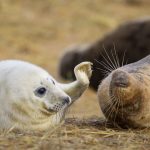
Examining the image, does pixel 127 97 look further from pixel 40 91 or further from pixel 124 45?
pixel 124 45

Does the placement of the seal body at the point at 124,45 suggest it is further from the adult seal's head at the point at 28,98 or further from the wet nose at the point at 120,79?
the adult seal's head at the point at 28,98

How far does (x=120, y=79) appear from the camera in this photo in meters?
6.30

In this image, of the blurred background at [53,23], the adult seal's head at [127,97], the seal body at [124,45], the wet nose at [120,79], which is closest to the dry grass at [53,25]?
the blurred background at [53,23]

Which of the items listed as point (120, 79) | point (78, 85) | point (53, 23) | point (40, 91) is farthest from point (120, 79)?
point (53, 23)

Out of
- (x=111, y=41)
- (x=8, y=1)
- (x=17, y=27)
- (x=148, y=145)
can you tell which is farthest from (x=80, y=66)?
(x=8, y=1)

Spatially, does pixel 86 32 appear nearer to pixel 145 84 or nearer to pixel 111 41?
pixel 111 41

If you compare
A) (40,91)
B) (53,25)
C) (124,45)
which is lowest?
(40,91)

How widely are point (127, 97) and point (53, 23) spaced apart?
49.7 feet

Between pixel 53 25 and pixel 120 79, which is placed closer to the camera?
pixel 120 79

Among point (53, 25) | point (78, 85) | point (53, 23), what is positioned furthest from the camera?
point (53, 23)

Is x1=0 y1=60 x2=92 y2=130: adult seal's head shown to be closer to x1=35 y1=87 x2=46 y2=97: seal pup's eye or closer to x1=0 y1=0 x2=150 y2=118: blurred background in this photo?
x1=35 y1=87 x2=46 y2=97: seal pup's eye

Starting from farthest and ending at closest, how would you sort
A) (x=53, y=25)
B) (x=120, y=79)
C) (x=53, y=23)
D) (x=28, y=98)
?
(x=53, y=23) < (x=53, y=25) < (x=120, y=79) < (x=28, y=98)

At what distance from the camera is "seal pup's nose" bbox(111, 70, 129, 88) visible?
20.6ft

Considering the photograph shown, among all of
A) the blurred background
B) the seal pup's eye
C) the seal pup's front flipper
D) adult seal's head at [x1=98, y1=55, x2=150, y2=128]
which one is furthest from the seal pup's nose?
the blurred background
